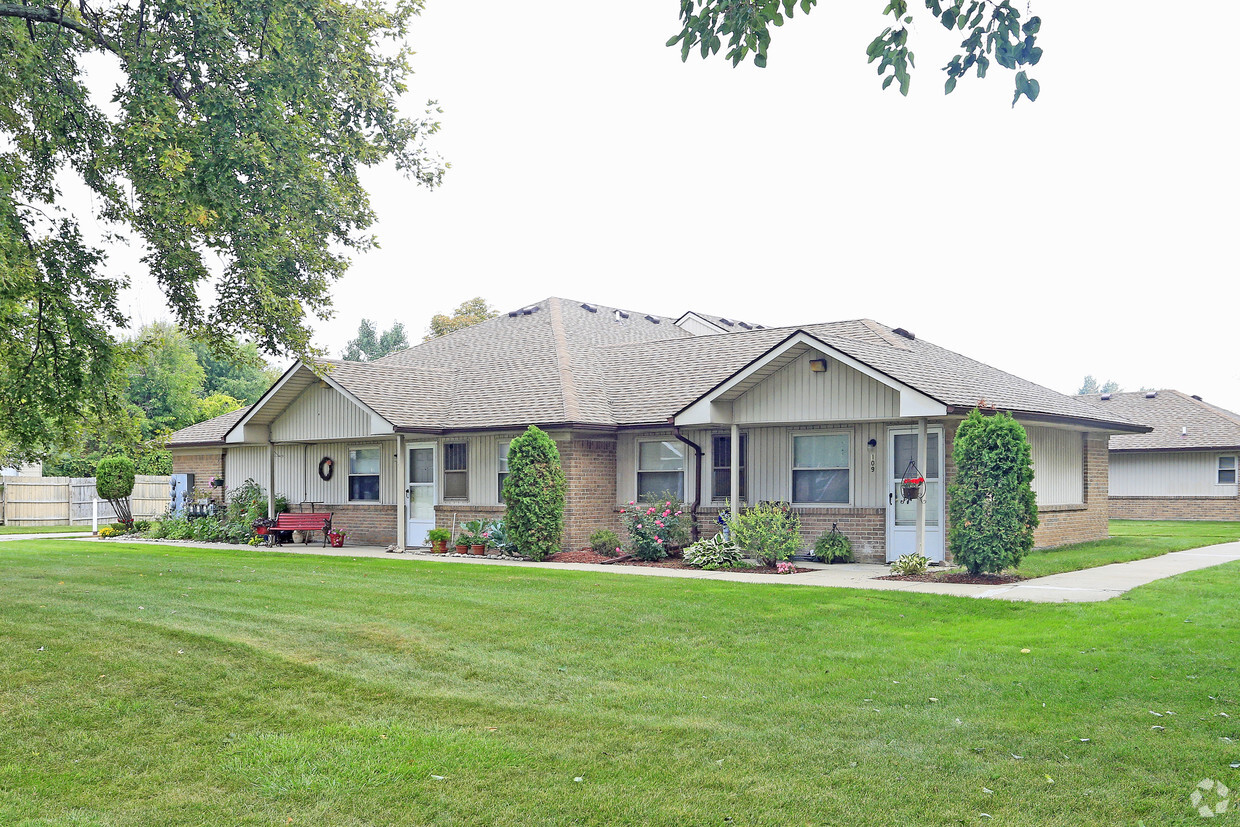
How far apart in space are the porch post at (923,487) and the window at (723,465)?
143 inches

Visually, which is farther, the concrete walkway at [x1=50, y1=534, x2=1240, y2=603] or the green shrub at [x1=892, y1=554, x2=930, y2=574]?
the green shrub at [x1=892, y1=554, x2=930, y2=574]

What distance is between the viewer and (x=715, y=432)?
64.0 feet

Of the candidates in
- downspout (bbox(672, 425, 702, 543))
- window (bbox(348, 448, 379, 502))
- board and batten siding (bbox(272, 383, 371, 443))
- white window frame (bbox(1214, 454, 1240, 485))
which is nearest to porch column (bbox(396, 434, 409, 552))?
board and batten siding (bbox(272, 383, 371, 443))

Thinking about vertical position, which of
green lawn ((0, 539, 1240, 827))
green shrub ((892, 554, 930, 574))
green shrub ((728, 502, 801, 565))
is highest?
green shrub ((728, 502, 801, 565))

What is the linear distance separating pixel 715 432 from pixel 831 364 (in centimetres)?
299

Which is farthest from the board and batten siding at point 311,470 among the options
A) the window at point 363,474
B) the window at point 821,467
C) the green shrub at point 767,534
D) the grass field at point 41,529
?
the window at point 821,467

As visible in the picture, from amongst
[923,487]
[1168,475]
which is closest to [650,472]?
[923,487]

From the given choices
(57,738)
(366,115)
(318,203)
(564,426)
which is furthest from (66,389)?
(564,426)

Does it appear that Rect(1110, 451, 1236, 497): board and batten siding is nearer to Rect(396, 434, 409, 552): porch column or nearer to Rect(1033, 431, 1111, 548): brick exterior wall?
Rect(1033, 431, 1111, 548): brick exterior wall

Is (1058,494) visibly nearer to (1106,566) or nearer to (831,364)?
(1106,566)

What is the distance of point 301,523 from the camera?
921 inches

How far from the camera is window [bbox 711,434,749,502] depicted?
19.3 meters

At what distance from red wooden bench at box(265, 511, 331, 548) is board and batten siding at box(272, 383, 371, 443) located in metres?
1.86

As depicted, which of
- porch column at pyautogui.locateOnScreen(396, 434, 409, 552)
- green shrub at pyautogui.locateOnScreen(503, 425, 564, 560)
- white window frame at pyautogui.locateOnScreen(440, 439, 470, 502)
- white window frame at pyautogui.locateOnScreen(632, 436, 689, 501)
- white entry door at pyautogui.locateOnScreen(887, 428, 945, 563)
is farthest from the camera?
white window frame at pyautogui.locateOnScreen(440, 439, 470, 502)
